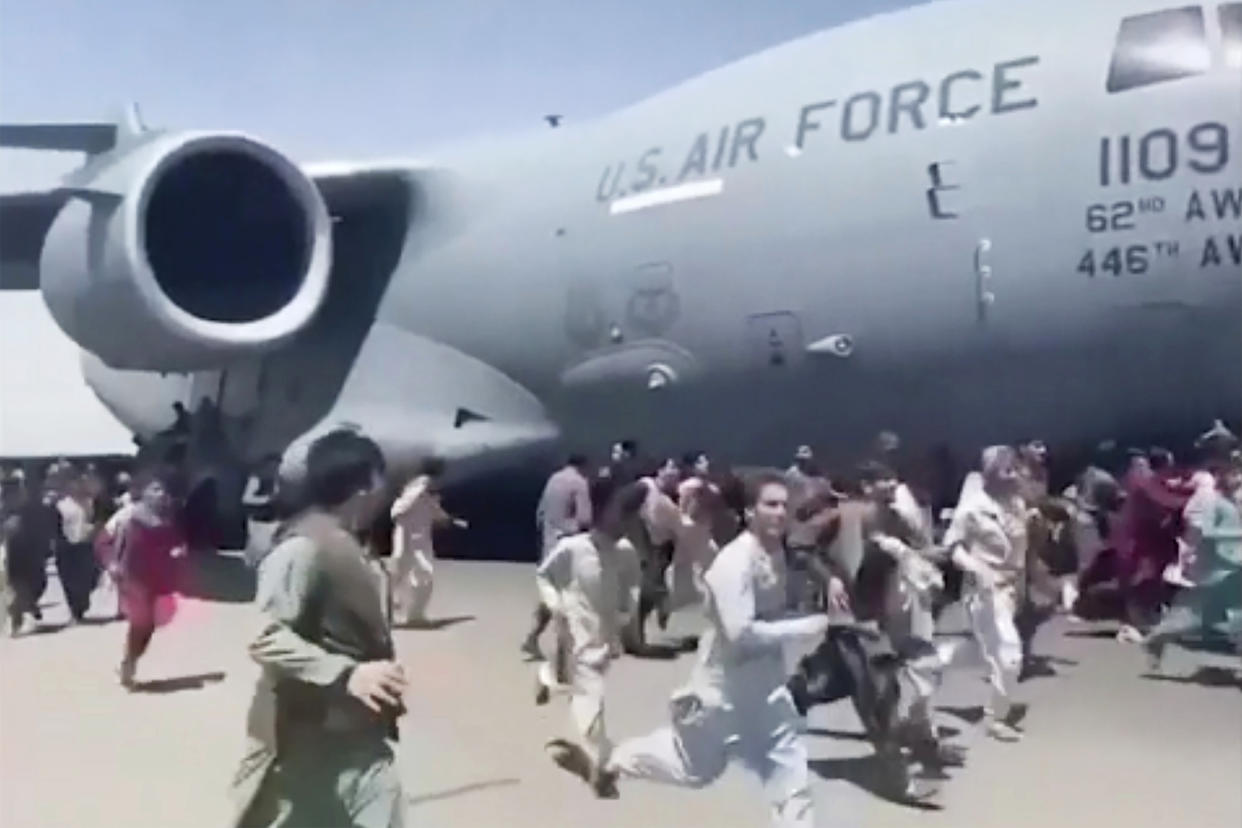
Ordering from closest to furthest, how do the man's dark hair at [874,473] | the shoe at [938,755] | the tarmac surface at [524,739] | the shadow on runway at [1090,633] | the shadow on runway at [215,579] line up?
the tarmac surface at [524,739] < the shoe at [938,755] < the man's dark hair at [874,473] < the shadow on runway at [1090,633] < the shadow on runway at [215,579]

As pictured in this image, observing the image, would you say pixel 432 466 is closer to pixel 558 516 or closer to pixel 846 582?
pixel 558 516

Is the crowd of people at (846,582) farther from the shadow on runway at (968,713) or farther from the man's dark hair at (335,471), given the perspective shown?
the man's dark hair at (335,471)

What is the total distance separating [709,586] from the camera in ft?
10.0

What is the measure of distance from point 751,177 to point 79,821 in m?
3.22

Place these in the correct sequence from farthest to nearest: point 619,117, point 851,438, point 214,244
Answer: point 214,244 → point 619,117 → point 851,438

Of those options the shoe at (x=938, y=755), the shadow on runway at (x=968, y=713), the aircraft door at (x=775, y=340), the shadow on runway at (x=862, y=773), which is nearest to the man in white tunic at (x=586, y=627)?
the shadow on runway at (x=862, y=773)

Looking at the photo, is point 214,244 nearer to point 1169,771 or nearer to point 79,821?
point 79,821

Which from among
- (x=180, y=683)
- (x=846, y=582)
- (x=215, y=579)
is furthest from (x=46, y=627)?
(x=846, y=582)

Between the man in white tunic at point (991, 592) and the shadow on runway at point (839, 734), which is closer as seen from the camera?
the shadow on runway at point (839, 734)

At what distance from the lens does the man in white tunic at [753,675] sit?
3016 millimetres

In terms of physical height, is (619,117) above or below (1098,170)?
above

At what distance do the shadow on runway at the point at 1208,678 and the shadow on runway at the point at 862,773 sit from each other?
1372mm

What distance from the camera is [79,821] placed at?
357 centimetres

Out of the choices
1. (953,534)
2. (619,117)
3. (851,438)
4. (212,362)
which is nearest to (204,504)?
(212,362)
